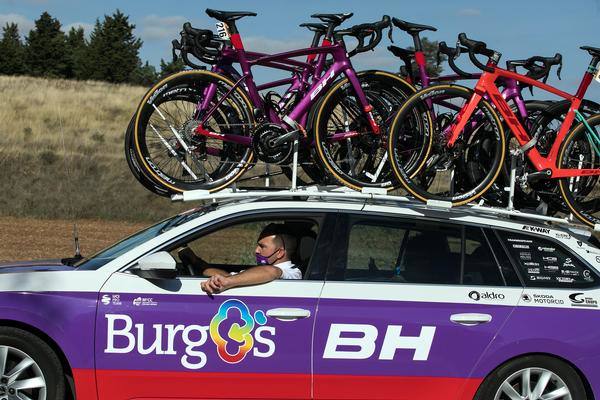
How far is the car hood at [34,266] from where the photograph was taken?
223 inches

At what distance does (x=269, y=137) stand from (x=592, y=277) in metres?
2.47

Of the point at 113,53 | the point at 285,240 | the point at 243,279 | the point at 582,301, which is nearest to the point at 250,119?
the point at 285,240

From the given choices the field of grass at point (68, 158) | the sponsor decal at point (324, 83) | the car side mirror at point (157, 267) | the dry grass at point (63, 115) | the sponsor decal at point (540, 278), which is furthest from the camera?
the dry grass at point (63, 115)

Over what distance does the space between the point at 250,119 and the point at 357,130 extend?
2.87 feet

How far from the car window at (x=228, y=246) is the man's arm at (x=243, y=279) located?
1.01 ft

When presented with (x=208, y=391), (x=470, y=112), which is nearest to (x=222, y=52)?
(x=470, y=112)

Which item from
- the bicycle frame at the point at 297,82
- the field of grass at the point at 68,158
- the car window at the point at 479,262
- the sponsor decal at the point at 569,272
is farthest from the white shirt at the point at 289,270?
the field of grass at the point at 68,158

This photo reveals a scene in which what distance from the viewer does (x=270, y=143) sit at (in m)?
6.32

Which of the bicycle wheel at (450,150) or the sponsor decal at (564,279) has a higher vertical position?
the bicycle wheel at (450,150)

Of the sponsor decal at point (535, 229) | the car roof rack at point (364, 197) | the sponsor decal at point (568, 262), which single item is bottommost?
the sponsor decal at point (568, 262)

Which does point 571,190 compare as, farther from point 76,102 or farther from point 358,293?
point 76,102

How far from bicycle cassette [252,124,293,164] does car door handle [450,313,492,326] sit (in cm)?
184

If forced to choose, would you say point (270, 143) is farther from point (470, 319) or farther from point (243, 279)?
point (470, 319)

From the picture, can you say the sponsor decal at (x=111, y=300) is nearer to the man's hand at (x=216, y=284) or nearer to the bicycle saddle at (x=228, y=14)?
the man's hand at (x=216, y=284)
